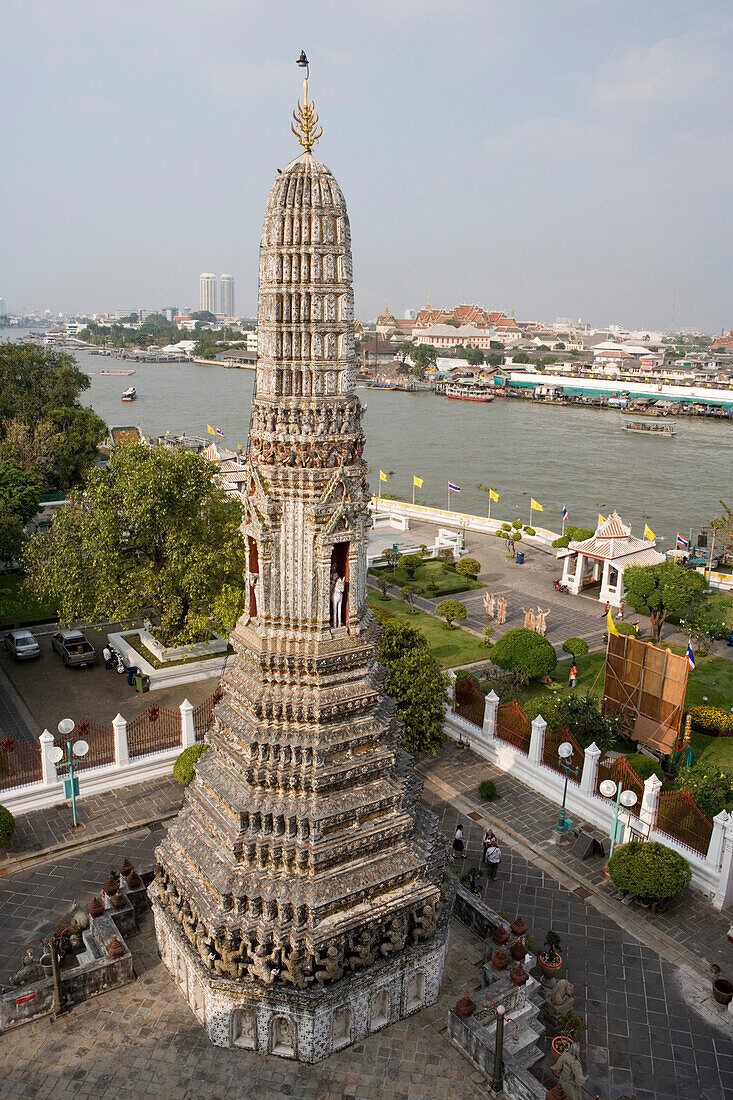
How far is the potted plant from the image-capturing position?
11789 millimetres

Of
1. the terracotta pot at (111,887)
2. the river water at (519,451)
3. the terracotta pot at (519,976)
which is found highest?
the terracotta pot at (519,976)

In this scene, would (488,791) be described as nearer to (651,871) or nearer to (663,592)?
(651,871)

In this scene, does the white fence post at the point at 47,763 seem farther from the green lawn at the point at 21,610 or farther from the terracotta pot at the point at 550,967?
the green lawn at the point at 21,610

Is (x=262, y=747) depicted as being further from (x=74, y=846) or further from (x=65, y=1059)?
(x=74, y=846)

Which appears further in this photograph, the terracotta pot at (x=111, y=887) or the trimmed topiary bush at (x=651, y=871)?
the trimmed topiary bush at (x=651, y=871)

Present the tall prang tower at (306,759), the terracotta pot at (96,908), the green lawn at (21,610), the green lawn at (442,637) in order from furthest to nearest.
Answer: the green lawn at (21,610), the green lawn at (442,637), the terracotta pot at (96,908), the tall prang tower at (306,759)

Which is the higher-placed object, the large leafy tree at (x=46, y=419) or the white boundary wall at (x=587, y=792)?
the large leafy tree at (x=46, y=419)

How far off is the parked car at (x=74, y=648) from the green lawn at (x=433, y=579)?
479 inches

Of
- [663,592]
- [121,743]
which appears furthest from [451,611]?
[121,743]

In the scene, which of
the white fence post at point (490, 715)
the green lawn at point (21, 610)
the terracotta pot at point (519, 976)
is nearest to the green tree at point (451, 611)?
the white fence post at point (490, 715)

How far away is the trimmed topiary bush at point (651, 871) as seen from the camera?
13.2 metres

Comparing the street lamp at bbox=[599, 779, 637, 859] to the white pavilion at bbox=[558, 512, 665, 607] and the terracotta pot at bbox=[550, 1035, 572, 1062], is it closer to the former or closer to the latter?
the terracotta pot at bbox=[550, 1035, 572, 1062]

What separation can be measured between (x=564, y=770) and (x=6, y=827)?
10699 mm

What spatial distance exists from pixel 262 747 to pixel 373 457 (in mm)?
52827
